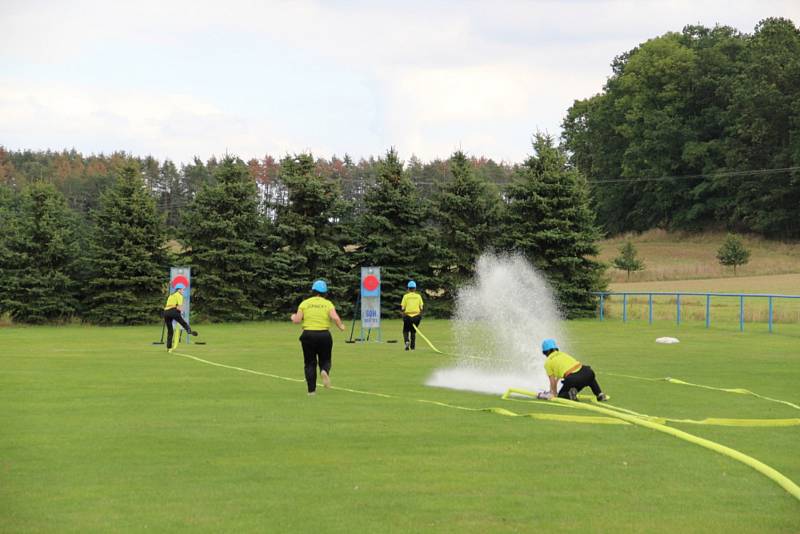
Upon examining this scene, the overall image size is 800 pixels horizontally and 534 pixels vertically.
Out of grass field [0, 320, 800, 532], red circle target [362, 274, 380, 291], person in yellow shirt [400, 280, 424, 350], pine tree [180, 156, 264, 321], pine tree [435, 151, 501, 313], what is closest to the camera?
grass field [0, 320, 800, 532]

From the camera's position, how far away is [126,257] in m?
47.9

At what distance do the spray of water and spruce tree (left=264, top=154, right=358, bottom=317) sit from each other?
276 inches

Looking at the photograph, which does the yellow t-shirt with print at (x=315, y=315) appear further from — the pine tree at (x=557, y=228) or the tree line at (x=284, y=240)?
the pine tree at (x=557, y=228)

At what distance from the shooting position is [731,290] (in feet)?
218

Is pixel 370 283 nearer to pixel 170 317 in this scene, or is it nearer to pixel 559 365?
pixel 170 317

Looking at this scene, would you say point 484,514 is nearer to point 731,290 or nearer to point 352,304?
point 352,304

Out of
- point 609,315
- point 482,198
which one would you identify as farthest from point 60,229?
point 609,315

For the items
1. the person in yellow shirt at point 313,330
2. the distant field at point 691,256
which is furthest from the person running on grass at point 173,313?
the distant field at point 691,256

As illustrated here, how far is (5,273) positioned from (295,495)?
4242 cm

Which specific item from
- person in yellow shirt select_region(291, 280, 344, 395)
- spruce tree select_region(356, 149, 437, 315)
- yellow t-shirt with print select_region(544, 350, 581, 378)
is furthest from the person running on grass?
spruce tree select_region(356, 149, 437, 315)

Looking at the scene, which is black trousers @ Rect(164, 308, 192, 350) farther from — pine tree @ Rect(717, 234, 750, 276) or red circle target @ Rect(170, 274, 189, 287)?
pine tree @ Rect(717, 234, 750, 276)

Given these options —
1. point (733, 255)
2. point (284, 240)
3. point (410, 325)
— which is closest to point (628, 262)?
point (733, 255)

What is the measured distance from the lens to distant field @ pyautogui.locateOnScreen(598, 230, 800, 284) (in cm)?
7862

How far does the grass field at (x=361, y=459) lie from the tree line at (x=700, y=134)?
76.7m
